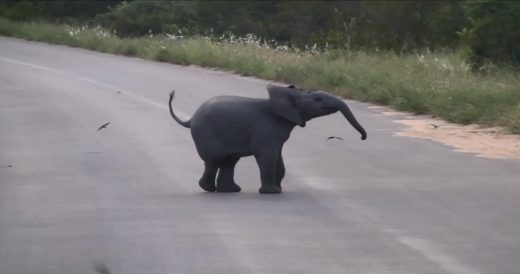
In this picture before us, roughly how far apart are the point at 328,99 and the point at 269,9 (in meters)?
40.7

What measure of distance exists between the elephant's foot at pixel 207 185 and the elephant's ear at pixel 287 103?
Result: 3.35ft

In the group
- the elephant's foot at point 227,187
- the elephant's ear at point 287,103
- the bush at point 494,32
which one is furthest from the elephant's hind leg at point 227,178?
the bush at point 494,32

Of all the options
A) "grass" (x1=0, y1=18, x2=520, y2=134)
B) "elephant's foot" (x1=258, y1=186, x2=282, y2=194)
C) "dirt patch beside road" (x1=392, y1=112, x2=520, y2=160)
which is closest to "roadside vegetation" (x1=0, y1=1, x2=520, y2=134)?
"grass" (x1=0, y1=18, x2=520, y2=134)

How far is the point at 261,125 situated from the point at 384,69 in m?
14.2

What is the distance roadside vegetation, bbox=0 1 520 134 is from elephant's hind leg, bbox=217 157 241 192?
268 inches

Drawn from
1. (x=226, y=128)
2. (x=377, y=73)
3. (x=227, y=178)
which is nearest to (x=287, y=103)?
(x=226, y=128)

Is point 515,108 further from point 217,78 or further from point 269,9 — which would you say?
point 269,9

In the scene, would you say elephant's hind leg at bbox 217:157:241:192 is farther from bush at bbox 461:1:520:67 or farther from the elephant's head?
bush at bbox 461:1:520:67

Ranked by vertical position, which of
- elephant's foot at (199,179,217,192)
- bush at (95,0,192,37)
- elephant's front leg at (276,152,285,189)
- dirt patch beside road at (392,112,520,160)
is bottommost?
bush at (95,0,192,37)

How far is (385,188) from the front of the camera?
12.6 m

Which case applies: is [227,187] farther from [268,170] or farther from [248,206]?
[248,206]

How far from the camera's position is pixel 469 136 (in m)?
17.7

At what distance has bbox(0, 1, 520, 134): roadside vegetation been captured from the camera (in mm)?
20359

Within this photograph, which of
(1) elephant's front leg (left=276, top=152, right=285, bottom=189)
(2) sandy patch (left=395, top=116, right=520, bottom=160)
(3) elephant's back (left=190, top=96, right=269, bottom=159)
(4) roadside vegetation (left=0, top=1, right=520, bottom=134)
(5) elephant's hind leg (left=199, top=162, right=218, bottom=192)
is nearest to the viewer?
(3) elephant's back (left=190, top=96, right=269, bottom=159)
